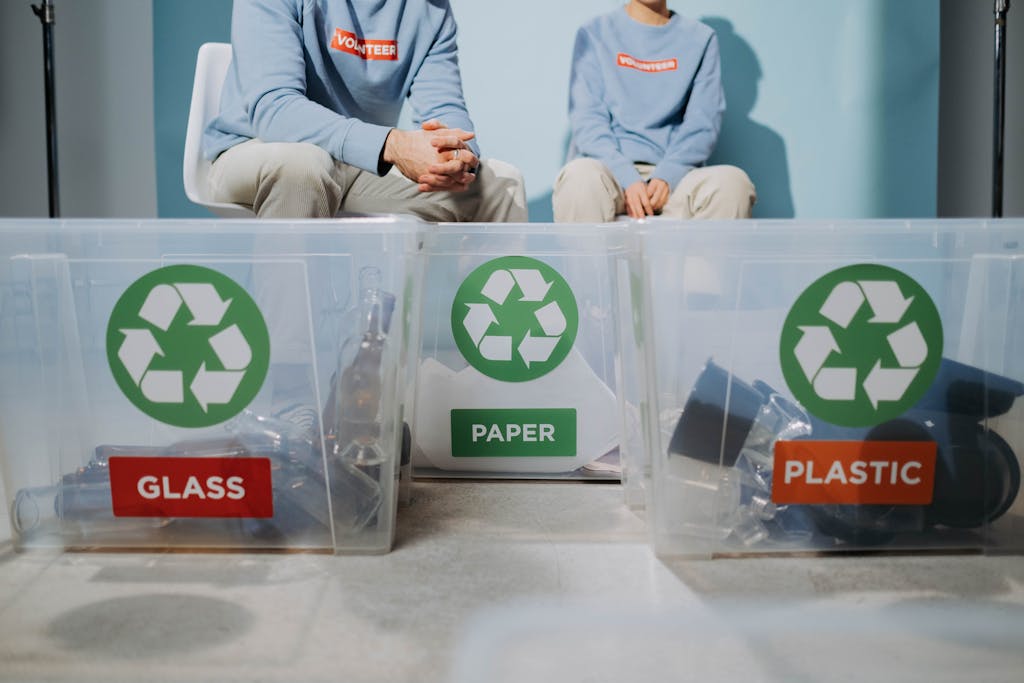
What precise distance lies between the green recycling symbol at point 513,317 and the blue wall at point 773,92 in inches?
50.3

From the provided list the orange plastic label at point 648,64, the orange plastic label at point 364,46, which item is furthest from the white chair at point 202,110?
the orange plastic label at point 648,64

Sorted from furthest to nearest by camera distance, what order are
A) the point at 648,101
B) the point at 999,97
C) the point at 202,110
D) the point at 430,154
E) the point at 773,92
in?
the point at 773,92 → the point at 648,101 → the point at 999,97 → the point at 202,110 → the point at 430,154

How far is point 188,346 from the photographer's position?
63 cm

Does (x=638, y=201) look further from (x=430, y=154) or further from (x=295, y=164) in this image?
(x=295, y=164)

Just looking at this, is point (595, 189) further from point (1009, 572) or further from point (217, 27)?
point (217, 27)

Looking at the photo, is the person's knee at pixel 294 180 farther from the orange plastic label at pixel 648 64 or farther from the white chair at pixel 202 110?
the orange plastic label at pixel 648 64

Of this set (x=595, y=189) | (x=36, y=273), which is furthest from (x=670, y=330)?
(x=595, y=189)

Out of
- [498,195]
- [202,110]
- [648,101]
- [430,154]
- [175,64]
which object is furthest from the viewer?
[175,64]

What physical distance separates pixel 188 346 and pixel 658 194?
108 centimetres

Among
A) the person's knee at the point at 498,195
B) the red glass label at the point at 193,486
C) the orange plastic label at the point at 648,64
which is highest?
the orange plastic label at the point at 648,64

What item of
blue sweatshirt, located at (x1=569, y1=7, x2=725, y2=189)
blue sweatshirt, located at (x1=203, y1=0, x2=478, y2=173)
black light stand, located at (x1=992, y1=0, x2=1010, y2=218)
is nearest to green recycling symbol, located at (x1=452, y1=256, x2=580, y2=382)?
blue sweatshirt, located at (x1=203, y1=0, x2=478, y2=173)

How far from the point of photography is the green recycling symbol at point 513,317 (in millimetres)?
845

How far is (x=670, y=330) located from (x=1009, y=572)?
0.31m

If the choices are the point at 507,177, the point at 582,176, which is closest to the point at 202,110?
the point at 507,177
